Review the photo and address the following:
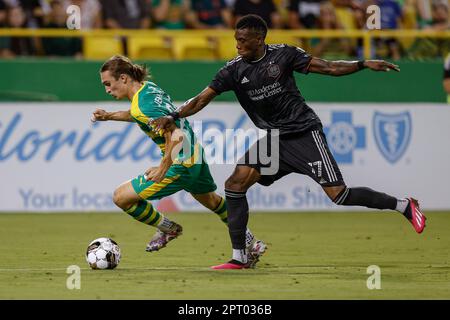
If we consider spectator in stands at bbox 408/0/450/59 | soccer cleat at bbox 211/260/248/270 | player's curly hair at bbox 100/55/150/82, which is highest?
spectator in stands at bbox 408/0/450/59

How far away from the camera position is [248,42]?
9727 millimetres

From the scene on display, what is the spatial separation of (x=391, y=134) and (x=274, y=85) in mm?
7668

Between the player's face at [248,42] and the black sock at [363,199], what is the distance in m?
1.60

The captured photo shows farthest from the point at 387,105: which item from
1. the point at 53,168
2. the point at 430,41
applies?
the point at 53,168

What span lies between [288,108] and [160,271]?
2.02m

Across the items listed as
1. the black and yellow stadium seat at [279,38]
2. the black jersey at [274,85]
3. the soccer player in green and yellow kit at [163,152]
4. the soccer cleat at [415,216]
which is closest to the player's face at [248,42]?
the black jersey at [274,85]

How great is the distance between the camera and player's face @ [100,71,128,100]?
34.0ft

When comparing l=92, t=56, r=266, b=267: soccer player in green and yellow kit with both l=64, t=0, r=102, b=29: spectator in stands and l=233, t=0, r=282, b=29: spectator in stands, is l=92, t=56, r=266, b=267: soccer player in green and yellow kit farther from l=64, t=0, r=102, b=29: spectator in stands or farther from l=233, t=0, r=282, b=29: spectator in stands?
l=233, t=0, r=282, b=29: spectator in stands

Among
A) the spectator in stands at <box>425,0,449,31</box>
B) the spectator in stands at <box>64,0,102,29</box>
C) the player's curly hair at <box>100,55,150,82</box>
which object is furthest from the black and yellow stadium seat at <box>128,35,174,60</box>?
the player's curly hair at <box>100,55,150,82</box>

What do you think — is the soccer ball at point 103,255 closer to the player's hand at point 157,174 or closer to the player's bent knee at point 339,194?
the player's hand at point 157,174

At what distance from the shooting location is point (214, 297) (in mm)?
8133

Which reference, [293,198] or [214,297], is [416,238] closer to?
[293,198]

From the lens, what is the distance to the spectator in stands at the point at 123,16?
60.7ft

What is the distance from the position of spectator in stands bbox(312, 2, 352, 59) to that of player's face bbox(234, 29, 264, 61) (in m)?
8.63
